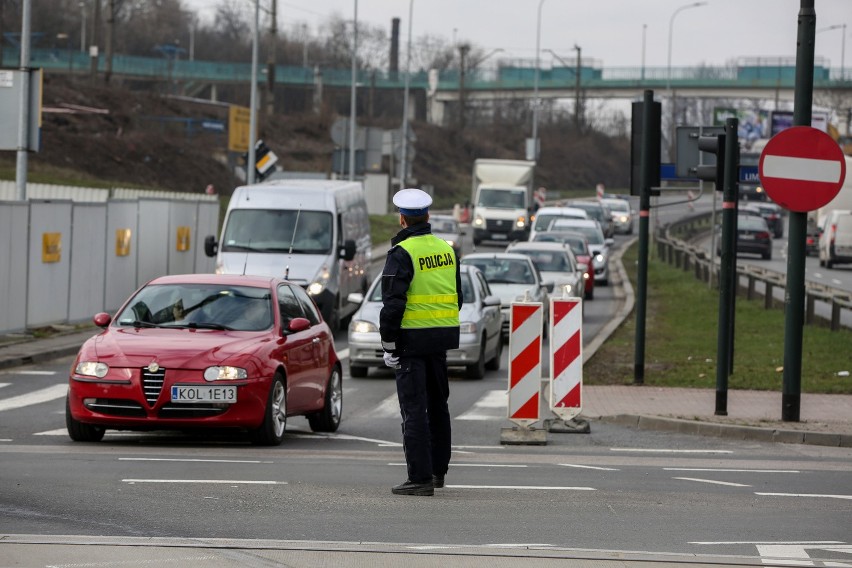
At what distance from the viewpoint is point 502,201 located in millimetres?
60625

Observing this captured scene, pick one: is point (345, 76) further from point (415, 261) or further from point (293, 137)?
point (415, 261)

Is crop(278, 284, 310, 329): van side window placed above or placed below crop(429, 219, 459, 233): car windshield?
above

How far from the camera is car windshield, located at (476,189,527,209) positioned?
6038 cm

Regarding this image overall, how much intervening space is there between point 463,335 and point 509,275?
6.20 m

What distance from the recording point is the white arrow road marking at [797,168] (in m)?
14.1

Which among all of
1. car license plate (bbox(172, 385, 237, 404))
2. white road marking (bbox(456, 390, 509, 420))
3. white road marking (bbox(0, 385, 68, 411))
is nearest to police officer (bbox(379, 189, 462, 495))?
car license plate (bbox(172, 385, 237, 404))

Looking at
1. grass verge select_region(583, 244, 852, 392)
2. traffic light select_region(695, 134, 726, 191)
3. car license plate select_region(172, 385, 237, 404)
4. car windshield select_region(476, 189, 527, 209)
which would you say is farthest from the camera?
car windshield select_region(476, 189, 527, 209)

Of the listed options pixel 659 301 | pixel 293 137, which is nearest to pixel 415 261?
pixel 659 301

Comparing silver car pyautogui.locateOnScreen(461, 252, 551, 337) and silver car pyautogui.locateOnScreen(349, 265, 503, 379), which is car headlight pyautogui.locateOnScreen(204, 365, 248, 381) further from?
silver car pyautogui.locateOnScreen(461, 252, 551, 337)

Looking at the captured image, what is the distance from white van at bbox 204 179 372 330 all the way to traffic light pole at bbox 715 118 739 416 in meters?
10.6

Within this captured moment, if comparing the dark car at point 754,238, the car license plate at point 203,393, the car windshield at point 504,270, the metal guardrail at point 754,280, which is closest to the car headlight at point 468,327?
the metal guardrail at point 754,280

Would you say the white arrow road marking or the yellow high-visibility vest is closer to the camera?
the yellow high-visibility vest

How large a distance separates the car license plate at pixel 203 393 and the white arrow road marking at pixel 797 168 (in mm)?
5269

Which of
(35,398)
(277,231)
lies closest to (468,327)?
(35,398)
